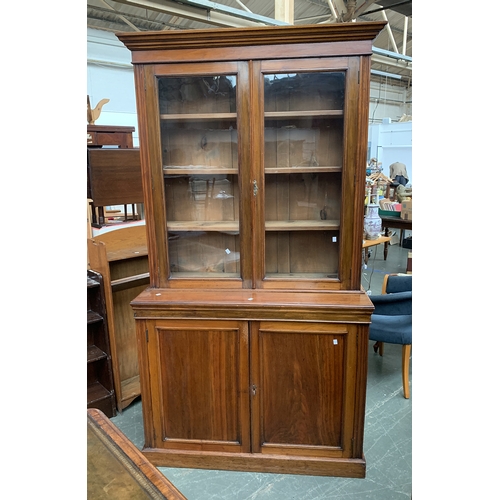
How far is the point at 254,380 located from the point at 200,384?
25 cm

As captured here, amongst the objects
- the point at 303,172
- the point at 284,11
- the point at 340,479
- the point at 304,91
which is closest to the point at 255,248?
the point at 303,172

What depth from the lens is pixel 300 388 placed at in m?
1.71

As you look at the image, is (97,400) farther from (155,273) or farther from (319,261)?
(319,261)

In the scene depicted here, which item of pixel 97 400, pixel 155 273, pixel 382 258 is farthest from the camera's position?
pixel 382 258

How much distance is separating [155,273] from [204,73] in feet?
3.02

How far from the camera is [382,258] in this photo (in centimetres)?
548

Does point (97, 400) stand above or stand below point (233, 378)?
below

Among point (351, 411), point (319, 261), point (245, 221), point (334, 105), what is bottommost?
point (351, 411)

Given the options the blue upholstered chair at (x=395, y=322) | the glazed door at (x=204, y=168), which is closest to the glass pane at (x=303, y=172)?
the glazed door at (x=204, y=168)

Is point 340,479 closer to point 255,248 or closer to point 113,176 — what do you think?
point 255,248

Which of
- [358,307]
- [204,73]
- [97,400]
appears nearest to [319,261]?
[358,307]

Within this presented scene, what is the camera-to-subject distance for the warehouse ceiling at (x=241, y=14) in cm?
255
